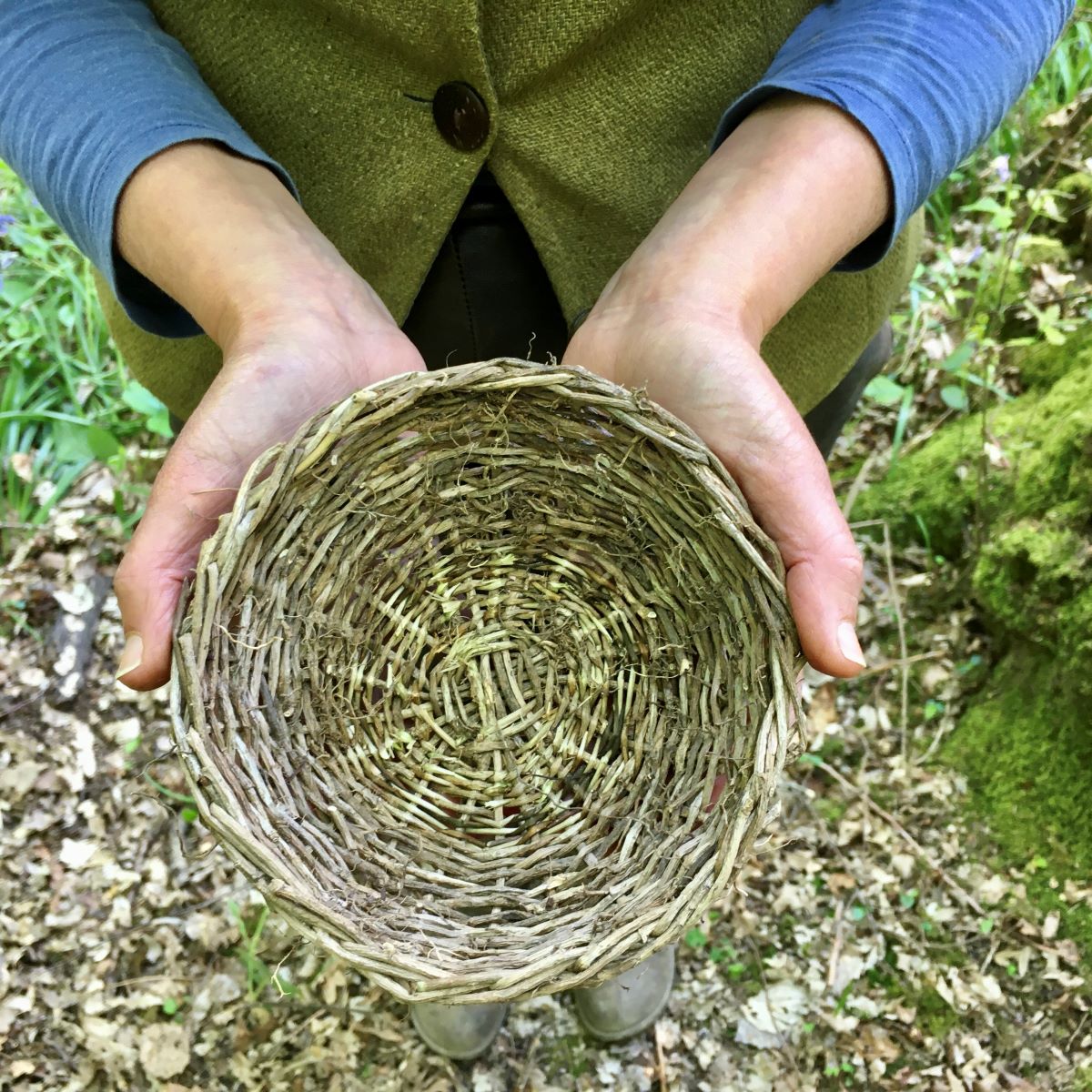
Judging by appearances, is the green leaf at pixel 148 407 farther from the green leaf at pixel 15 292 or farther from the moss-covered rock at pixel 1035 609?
the moss-covered rock at pixel 1035 609

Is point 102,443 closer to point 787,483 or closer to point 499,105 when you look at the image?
point 499,105

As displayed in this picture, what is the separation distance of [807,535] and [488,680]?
1.83 feet

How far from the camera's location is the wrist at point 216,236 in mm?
1053

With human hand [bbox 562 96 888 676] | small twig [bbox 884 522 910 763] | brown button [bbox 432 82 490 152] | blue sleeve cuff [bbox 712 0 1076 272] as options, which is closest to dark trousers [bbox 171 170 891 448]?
brown button [bbox 432 82 490 152]

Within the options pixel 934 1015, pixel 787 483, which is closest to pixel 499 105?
pixel 787 483

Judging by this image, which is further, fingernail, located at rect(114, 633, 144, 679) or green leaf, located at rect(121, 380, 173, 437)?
green leaf, located at rect(121, 380, 173, 437)

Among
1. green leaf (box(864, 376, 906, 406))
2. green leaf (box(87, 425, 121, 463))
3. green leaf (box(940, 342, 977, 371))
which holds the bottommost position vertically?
green leaf (box(87, 425, 121, 463))

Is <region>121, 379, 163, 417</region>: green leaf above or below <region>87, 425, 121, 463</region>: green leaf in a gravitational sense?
above

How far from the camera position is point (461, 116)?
1.07 m

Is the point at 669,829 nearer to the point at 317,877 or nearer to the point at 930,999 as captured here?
the point at 317,877

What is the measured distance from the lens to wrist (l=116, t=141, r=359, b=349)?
1.05 m

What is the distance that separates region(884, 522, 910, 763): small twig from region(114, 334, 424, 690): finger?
47.3 inches

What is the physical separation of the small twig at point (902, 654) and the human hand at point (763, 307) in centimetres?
85

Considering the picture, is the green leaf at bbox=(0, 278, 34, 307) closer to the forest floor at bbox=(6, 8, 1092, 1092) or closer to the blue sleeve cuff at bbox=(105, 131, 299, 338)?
the forest floor at bbox=(6, 8, 1092, 1092)
